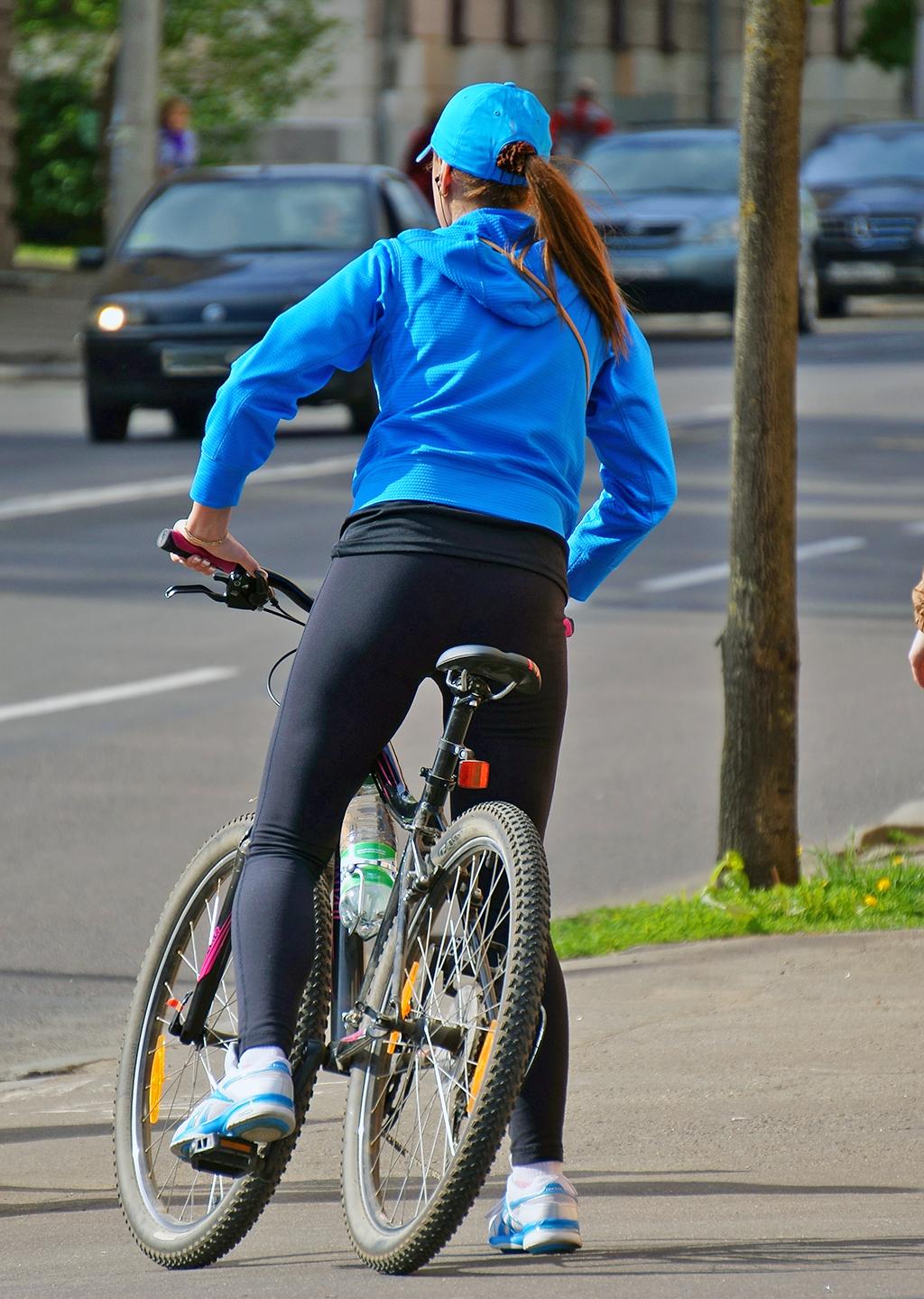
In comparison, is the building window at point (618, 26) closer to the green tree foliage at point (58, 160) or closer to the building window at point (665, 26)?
the building window at point (665, 26)

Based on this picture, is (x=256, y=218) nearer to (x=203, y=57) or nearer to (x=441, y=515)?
(x=441, y=515)

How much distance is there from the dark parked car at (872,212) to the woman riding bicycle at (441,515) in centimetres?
2418

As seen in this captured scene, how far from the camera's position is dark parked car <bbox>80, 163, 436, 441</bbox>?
1700cm

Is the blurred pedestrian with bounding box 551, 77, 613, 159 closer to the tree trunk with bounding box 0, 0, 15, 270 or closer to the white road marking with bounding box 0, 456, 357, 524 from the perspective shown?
the tree trunk with bounding box 0, 0, 15, 270

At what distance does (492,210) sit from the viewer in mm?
3736

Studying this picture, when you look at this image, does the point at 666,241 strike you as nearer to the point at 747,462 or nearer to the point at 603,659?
the point at 603,659

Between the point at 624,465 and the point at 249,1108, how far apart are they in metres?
1.17

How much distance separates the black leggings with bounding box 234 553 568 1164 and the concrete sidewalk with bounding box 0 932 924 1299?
0.32 metres

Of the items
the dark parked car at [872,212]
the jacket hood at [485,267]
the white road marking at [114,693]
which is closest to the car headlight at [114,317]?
the white road marking at [114,693]

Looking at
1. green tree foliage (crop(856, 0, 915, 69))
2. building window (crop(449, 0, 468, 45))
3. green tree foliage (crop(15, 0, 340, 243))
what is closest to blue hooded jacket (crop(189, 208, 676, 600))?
green tree foliage (crop(15, 0, 340, 243))

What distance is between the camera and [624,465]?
3918mm

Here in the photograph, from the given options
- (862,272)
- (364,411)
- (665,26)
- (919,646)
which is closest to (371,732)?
(919,646)

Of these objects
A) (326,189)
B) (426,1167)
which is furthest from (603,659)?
(326,189)

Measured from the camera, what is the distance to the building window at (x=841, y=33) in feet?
174
